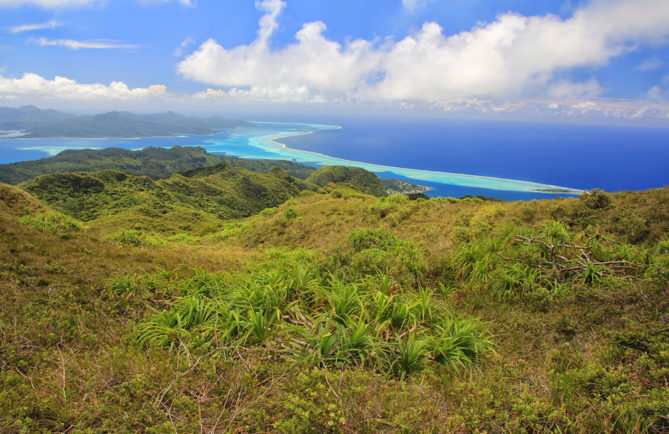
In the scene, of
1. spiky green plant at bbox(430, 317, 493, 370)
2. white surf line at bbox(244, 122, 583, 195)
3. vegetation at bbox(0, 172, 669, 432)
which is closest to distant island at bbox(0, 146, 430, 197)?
white surf line at bbox(244, 122, 583, 195)

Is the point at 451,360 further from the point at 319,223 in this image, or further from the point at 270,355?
the point at 319,223

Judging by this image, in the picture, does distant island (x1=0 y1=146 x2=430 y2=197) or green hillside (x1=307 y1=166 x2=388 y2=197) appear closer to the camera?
green hillside (x1=307 y1=166 x2=388 y2=197)

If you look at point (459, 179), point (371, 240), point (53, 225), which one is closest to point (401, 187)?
point (459, 179)

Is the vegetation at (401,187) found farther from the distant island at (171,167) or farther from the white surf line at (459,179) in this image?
the white surf line at (459,179)

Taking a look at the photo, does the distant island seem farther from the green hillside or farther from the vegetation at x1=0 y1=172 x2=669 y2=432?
the vegetation at x1=0 y1=172 x2=669 y2=432

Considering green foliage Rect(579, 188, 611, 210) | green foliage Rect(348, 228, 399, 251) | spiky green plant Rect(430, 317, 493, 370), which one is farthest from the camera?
green foliage Rect(579, 188, 611, 210)

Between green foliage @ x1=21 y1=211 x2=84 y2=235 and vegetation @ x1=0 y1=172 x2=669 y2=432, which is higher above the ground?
green foliage @ x1=21 y1=211 x2=84 y2=235

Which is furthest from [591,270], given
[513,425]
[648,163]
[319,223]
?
[648,163]

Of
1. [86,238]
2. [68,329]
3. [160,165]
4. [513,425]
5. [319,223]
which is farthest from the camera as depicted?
[160,165]

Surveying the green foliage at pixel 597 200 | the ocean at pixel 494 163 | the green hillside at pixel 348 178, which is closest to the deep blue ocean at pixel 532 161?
the ocean at pixel 494 163
